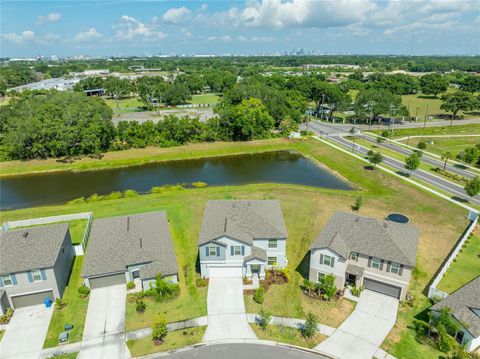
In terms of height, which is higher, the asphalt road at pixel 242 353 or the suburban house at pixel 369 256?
the suburban house at pixel 369 256

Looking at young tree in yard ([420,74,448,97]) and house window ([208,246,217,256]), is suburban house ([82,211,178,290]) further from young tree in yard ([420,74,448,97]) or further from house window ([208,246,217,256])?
young tree in yard ([420,74,448,97])

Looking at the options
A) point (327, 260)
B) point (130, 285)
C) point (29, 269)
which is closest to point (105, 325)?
point (130, 285)

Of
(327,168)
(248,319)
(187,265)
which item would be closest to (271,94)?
(327,168)

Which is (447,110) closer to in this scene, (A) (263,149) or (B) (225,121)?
(A) (263,149)

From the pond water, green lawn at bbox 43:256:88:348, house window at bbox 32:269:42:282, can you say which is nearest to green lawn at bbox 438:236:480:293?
the pond water

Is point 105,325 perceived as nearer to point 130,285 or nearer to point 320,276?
point 130,285

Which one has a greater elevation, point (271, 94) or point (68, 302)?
point (271, 94)

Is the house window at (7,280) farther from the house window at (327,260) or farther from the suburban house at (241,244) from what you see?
the house window at (327,260)

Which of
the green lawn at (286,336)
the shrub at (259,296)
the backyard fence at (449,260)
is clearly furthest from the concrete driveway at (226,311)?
the backyard fence at (449,260)
